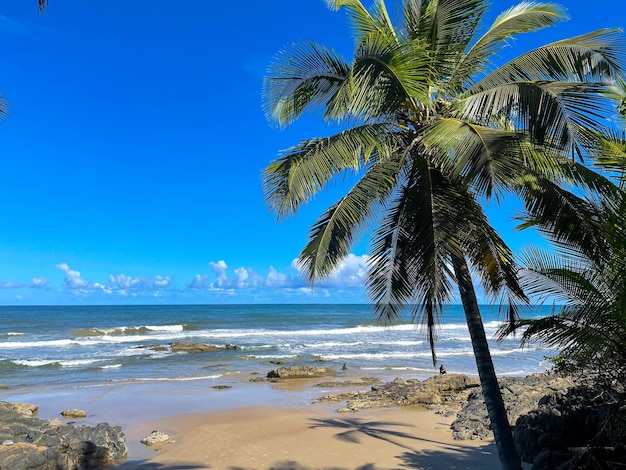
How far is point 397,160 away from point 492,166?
1856 mm

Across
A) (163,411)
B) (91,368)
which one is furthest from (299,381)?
(91,368)

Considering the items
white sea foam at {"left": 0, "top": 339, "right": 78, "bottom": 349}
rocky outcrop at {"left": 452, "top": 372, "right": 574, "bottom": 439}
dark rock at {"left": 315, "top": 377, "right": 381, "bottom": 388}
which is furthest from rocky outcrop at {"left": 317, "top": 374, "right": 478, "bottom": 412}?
white sea foam at {"left": 0, "top": 339, "right": 78, "bottom": 349}

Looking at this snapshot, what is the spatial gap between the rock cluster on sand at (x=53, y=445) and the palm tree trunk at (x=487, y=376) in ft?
24.4

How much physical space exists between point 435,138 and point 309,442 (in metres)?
7.97

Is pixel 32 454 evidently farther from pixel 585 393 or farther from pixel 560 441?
pixel 585 393

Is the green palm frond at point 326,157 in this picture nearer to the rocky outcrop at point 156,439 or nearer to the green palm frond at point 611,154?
the green palm frond at point 611,154

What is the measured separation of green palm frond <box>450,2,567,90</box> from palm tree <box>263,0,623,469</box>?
16 mm

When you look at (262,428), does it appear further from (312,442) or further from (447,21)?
(447,21)

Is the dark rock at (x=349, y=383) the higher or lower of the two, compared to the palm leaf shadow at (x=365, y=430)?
lower

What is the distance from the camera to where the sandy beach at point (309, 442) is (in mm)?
9383

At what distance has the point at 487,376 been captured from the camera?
6.02 meters

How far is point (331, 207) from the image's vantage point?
22.7 ft

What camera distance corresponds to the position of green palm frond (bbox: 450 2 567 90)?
6.48 m

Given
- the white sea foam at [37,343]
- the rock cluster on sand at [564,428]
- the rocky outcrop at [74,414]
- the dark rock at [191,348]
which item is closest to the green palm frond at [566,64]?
the rock cluster on sand at [564,428]
